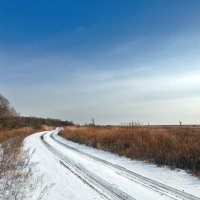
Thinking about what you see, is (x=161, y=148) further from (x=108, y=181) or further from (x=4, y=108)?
(x=4, y=108)

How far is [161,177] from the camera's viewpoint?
950cm

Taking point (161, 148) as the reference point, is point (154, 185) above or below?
below

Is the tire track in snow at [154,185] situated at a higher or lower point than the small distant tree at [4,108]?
lower

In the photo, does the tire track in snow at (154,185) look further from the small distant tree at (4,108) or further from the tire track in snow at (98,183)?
the small distant tree at (4,108)

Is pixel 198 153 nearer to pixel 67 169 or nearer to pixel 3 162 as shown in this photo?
pixel 67 169

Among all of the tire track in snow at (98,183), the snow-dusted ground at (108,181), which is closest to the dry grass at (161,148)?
the snow-dusted ground at (108,181)

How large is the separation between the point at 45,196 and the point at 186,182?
3.83m

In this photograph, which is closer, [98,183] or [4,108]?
[98,183]

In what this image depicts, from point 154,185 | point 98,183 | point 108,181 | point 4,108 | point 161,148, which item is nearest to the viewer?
point 154,185

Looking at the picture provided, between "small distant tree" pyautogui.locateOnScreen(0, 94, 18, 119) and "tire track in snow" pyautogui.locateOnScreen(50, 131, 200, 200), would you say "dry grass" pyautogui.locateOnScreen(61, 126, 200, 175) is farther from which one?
"small distant tree" pyautogui.locateOnScreen(0, 94, 18, 119)

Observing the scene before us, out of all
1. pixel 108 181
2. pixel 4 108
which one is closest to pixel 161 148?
pixel 108 181

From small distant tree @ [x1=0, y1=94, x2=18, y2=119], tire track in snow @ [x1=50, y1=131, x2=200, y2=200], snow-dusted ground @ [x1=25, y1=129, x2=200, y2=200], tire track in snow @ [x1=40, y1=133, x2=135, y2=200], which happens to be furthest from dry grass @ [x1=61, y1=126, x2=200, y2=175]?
small distant tree @ [x1=0, y1=94, x2=18, y2=119]

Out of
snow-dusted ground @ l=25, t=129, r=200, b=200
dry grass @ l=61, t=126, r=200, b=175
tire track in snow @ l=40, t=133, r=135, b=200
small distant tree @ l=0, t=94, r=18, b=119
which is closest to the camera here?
tire track in snow @ l=40, t=133, r=135, b=200

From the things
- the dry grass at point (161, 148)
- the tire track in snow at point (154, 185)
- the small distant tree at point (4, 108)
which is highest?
the small distant tree at point (4, 108)
